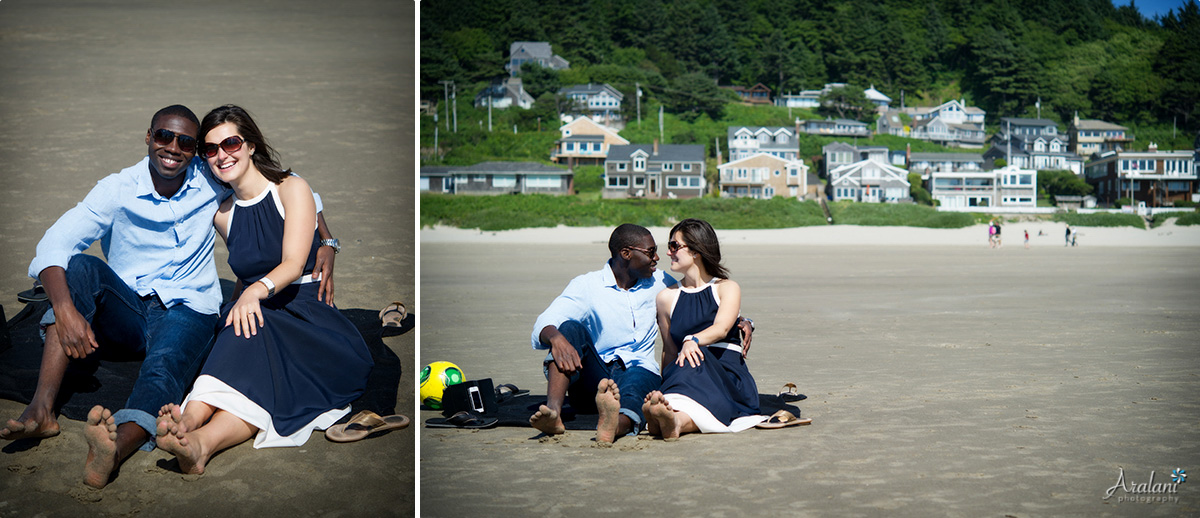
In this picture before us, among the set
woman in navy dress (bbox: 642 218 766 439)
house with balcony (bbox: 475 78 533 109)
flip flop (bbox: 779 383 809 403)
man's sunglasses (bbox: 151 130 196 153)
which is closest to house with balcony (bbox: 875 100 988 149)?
house with balcony (bbox: 475 78 533 109)

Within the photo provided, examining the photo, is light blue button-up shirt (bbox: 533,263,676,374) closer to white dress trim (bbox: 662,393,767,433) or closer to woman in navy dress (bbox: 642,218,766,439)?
woman in navy dress (bbox: 642,218,766,439)

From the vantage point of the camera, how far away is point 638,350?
4.32 metres

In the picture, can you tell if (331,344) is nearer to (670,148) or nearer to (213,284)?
(213,284)

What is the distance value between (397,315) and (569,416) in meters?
1.05

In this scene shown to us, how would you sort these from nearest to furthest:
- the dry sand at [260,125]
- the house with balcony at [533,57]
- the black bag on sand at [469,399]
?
the dry sand at [260,125] → the black bag on sand at [469,399] → the house with balcony at [533,57]

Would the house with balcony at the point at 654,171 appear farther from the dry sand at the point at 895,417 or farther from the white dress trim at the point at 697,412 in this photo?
the white dress trim at the point at 697,412

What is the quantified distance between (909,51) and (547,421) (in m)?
46.7

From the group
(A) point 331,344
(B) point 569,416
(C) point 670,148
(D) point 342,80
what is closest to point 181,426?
(A) point 331,344

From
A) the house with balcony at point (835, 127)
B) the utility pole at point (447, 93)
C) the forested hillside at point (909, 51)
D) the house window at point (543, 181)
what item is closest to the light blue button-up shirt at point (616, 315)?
the utility pole at point (447, 93)

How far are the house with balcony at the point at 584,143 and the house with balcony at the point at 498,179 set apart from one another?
1.84 meters

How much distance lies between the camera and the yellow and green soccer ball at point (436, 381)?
4.75 meters

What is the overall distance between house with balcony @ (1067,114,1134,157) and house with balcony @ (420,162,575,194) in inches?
Result: 842

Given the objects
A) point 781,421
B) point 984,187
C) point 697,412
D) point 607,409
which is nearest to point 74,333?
point 607,409

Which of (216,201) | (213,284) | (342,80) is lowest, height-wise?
(213,284)
